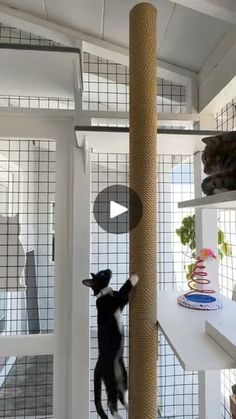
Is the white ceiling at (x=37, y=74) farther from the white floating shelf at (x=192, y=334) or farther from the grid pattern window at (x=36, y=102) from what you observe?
the white floating shelf at (x=192, y=334)

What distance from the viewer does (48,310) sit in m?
1.64

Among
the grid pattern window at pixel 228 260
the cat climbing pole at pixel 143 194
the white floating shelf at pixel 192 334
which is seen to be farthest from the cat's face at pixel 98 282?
the grid pattern window at pixel 228 260

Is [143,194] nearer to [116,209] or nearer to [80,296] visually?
[116,209]

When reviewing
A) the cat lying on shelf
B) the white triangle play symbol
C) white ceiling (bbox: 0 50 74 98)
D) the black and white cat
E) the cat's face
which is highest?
white ceiling (bbox: 0 50 74 98)

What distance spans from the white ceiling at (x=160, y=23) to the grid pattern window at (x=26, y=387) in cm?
159

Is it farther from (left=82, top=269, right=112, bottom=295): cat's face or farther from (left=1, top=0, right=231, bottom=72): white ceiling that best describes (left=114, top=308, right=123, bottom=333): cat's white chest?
(left=1, top=0, right=231, bottom=72): white ceiling

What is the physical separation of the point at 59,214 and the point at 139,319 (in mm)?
Answer: 769

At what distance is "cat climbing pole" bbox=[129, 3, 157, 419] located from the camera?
3.36 ft

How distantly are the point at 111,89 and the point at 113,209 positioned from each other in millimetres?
665

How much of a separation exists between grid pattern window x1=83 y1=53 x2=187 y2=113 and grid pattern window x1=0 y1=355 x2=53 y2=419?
4.39 ft

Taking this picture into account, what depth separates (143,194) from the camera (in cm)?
104

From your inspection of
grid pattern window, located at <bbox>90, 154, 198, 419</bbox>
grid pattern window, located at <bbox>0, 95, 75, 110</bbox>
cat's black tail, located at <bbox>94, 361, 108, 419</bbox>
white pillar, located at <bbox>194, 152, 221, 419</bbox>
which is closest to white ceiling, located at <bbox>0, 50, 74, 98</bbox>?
grid pattern window, located at <bbox>0, 95, 75, 110</bbox>

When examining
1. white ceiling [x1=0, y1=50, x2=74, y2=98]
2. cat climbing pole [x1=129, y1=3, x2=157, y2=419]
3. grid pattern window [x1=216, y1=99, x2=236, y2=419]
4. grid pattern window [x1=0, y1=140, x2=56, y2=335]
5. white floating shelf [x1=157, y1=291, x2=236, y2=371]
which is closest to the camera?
white floating shelf [x1=157, y1=291, x2=236, y2=371]

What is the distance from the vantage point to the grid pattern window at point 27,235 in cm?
161
